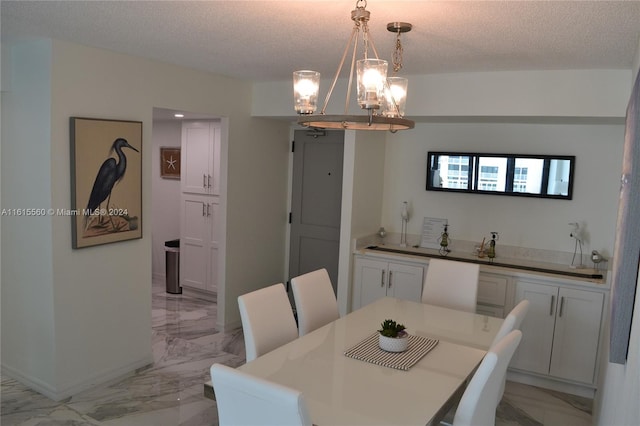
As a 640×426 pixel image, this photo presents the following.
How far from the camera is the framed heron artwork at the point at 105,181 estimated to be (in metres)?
3.43

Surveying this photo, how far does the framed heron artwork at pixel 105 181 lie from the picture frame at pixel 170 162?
2.56m

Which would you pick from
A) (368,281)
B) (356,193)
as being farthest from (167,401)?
(356,193)

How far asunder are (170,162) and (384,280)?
3310mm

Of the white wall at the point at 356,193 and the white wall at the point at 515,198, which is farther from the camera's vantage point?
the white wall at the point at 356,193

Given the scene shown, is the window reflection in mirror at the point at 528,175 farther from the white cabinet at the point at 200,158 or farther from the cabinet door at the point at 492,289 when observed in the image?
the white cabinet at the point at 200,158

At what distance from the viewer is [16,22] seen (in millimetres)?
2877

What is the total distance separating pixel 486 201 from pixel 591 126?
1038mm

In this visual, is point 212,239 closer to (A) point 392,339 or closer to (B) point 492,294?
(B) point 492,294

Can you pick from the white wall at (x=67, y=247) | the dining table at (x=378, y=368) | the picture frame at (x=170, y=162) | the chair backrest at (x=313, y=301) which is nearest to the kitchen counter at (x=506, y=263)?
the dining table at (x=378, y=368)

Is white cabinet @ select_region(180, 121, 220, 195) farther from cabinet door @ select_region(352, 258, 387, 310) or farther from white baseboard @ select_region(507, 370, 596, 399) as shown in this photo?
white baseboard @ select_region(507, 370, 596, 399)

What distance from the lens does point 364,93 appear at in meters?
2.10

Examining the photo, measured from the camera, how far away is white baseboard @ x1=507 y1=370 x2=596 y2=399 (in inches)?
154

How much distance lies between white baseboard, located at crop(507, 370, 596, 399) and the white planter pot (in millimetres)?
1988

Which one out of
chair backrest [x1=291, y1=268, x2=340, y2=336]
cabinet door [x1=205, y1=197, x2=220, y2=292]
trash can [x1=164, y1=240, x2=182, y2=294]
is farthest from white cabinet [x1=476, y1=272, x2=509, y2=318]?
trash can [x1=164, y1=240, x2=182, y2=294]
